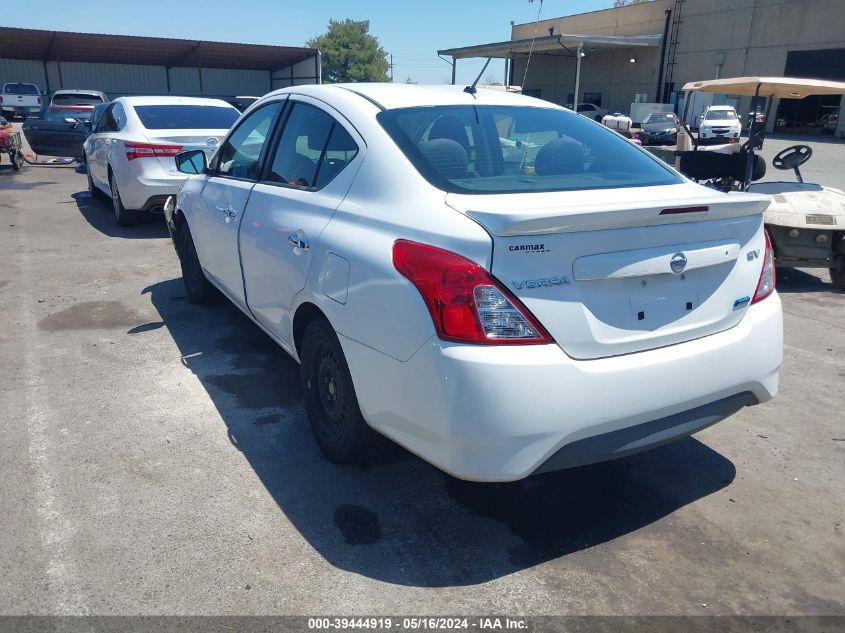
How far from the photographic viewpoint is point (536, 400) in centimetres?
243

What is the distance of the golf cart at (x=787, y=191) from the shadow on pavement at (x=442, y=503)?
12.4ft

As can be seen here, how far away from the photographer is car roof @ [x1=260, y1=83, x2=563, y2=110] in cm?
348

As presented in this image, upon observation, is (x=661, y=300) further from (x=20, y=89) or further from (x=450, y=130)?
(x=20, y=89)

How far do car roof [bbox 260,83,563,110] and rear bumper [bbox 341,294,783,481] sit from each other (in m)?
1.34

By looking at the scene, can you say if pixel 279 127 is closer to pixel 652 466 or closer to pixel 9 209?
pixel 652 466

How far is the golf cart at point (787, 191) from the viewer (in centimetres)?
658

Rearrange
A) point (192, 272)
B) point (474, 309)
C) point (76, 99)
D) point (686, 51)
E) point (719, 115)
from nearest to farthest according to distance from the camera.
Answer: point (474, 309) < point (192, 272) < point (76, 99) < point (719, 115) < point (686, 51)

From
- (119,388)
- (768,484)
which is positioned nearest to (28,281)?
(119,388)

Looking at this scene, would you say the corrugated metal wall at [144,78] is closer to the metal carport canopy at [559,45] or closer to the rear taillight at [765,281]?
the metal carport canopy at [559,45]

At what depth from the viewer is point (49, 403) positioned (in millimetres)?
4172

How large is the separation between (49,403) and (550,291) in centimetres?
325

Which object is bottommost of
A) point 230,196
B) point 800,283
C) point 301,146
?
point 800,283

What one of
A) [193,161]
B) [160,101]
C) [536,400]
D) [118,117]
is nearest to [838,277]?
[536,400]

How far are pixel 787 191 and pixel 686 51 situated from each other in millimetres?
42662
